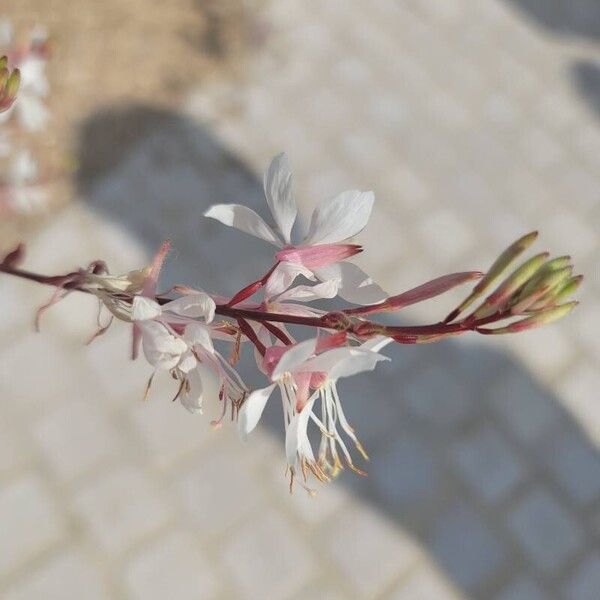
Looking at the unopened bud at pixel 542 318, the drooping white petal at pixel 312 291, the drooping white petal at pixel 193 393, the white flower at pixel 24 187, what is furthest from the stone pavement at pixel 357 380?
the unopened bud at pixel 542 318

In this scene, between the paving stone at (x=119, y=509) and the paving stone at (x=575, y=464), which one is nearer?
the paving stone at (x=119, y=509)

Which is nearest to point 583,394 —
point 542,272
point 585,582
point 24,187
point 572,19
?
point 585,582

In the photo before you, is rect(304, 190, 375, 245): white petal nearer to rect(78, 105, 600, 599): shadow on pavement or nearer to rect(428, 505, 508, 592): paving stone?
rect(78, 105, 600, 599): shadow on pavement

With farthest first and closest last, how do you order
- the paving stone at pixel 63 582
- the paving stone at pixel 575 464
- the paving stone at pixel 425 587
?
the paving stone at pixel 575 464 → the paving stone at pixel 425 587 → the paving stone at pixel 63 582

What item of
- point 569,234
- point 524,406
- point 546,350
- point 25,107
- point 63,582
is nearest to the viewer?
point 25,107

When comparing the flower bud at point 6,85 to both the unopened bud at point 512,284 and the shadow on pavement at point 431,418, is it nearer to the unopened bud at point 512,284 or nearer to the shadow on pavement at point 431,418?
the unopened bud at point 512,284

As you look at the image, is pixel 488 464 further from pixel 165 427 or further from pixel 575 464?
pixel 165 427
